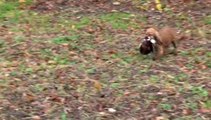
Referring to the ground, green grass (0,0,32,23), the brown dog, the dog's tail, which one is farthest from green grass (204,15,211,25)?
green grass (0,0,32,23)

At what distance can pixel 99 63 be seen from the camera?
7.08m

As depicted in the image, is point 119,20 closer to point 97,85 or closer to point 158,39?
point 158,39

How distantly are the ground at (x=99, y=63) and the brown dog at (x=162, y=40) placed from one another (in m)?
0.14

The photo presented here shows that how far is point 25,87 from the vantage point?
6188mm

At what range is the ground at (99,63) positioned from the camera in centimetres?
573

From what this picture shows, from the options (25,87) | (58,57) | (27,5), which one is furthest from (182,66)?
(27,5)

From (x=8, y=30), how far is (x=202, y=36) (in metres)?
3.44

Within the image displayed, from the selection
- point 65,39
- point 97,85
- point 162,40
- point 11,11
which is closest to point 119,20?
point 65,39

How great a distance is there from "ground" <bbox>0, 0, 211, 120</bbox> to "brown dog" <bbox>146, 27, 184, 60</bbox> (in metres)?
0.14

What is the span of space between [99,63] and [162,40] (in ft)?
3.54

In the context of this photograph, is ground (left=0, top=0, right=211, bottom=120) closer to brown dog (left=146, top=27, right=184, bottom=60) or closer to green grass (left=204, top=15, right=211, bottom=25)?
green grass (left=204, top=15, right=211, bottom=25)

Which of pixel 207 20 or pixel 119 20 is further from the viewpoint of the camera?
pixel 119 20

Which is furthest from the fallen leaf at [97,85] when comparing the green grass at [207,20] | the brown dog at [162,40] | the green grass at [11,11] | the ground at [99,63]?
the green grass at [207,20]

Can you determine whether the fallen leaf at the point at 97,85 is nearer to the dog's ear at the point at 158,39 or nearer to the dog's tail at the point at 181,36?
the dog's ear at the point at 158,39
